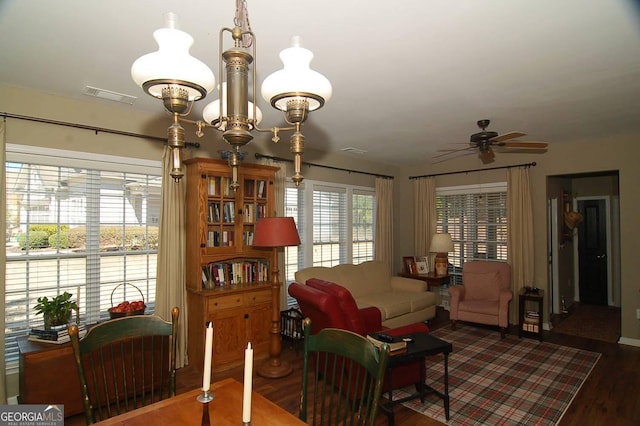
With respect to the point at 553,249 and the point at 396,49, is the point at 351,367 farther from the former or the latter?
the point at 553,249

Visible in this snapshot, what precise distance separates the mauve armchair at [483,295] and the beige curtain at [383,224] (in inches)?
52.7

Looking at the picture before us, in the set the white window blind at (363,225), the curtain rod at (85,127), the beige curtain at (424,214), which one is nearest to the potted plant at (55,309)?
the curtain rod at (85,127)

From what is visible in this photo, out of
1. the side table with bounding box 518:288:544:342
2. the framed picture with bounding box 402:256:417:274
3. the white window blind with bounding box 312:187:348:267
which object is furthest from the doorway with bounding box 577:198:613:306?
the white window blind with bounding box 312:187:348:267

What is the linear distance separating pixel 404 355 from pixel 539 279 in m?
3.66

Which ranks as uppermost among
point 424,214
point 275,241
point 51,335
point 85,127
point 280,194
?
point 85,127

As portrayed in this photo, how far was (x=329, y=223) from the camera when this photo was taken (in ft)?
18.1

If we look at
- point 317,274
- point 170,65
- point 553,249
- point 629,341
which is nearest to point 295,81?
point 170,65

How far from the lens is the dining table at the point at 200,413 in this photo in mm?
1367

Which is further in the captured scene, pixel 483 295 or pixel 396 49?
pixel 483 295

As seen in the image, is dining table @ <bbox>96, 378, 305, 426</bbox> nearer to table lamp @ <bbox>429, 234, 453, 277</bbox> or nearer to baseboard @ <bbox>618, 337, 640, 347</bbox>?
table lamp @ <bbox>429, 234, 453, 277</bbox>

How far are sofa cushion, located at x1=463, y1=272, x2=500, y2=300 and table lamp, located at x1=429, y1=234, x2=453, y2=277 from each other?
47 cm

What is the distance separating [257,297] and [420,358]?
6.13 feet

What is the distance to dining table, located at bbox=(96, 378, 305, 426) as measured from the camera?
1367 millimetres

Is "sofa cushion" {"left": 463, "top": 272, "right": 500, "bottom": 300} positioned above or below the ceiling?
below
